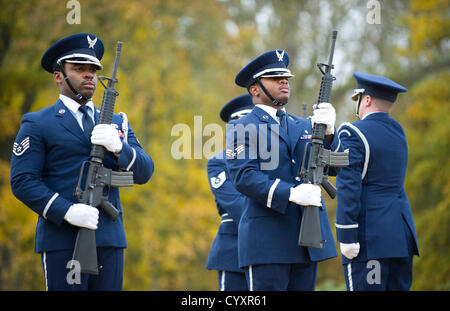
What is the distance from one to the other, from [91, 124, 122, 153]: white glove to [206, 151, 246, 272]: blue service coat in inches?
76.0

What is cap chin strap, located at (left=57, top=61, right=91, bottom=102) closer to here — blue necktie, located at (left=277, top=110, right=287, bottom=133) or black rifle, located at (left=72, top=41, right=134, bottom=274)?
black rifle, located at (left=72, top=41, right=134, bottom=274)

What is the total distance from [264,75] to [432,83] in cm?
1074

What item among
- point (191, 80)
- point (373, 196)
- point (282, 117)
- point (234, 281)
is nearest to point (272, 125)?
point (282, 117)

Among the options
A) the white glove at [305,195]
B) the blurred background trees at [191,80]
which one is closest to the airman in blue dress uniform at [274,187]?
the white glove at [305,195]

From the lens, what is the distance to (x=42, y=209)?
471 cm

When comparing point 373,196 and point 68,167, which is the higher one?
point 68,167

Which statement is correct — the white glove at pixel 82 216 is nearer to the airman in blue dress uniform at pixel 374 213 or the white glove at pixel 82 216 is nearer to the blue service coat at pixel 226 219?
the airman in blue dress uniform at pixel 374 213

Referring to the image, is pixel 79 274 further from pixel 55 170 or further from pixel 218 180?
pixel 218 180

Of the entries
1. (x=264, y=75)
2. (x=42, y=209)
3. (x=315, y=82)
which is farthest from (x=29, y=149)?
(x=315, y=82)

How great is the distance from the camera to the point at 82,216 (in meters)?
4.65

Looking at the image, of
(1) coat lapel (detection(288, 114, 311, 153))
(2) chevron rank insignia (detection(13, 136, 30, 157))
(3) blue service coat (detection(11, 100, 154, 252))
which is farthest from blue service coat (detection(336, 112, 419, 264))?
(2) chevron rank insignia (detection(13, 136, 30, 157))

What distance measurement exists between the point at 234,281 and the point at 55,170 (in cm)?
244

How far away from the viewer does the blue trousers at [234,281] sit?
21.6ft

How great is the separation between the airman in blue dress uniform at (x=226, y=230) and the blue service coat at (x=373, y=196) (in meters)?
1.29
